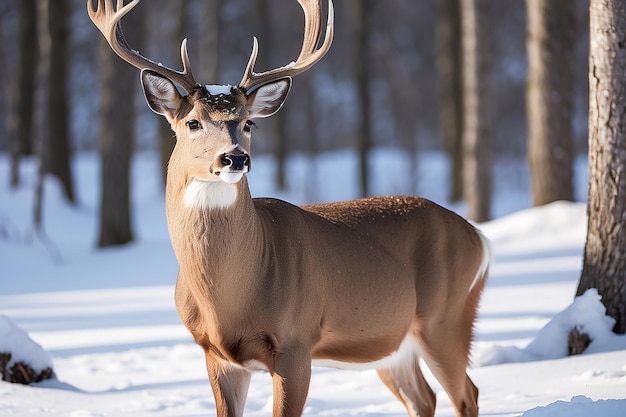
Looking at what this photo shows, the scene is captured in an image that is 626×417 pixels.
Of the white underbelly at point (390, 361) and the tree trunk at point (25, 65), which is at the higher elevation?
the tree trunk at point (25, 65)

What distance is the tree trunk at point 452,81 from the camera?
21125 millimetres

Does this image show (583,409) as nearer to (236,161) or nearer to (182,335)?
(236,161)

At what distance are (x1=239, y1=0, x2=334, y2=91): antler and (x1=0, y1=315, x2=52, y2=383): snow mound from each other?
242 cm

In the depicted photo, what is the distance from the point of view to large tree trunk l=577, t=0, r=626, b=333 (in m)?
6.28

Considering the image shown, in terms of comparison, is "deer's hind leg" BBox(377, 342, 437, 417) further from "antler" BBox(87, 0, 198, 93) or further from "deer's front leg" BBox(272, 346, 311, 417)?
"antler" BBox(87, 0, 198, 93)

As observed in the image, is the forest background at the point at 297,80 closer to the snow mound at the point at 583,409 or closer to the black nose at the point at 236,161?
the snow mound at the point at 583,409

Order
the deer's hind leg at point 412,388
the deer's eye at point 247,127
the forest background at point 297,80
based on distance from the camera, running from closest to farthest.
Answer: the deer's eye at point 247,127 < the deer's hind leg at point 412,388 < the forest background at point 297,80

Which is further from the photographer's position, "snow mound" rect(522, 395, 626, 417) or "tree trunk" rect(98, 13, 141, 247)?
"tree trunk" rect(98, 13, 141, 247)

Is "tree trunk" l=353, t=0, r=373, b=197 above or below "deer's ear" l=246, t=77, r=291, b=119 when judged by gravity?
below

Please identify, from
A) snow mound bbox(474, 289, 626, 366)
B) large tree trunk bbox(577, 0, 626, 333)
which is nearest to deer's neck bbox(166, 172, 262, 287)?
snow mound bbox(474, 289, 626, 366)

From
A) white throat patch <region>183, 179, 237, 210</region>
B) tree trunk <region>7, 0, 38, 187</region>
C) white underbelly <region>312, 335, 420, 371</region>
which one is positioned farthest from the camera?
tree trunk <region>7, 0, 38, 187</region>

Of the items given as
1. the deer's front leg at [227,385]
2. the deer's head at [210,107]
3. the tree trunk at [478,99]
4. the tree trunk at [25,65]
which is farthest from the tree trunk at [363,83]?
the deer's front leg at [227,385]

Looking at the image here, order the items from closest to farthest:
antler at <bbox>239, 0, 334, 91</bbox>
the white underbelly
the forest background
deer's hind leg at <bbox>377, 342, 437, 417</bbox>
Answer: antler at <bbox>239, 0, 334, 91</bbox> < the white underbelly < deer's hind leg at <bbox>377, 342, 437, 417</bbox> < the forest background

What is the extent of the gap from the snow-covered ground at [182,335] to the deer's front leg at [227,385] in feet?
3.00
